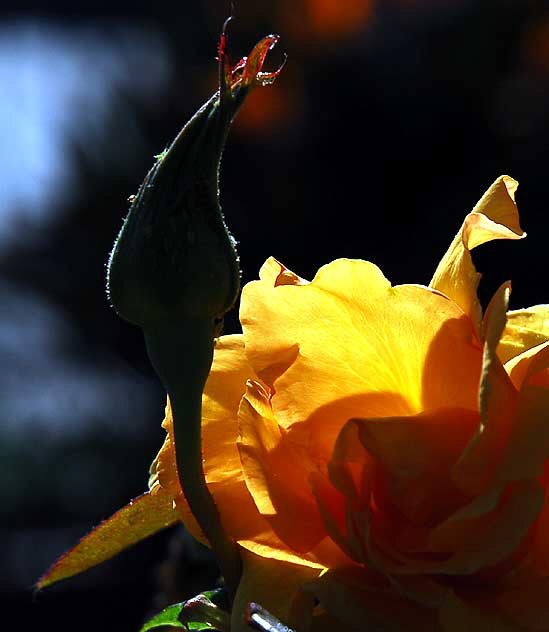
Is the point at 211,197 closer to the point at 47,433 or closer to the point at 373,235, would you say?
the point at 373,235

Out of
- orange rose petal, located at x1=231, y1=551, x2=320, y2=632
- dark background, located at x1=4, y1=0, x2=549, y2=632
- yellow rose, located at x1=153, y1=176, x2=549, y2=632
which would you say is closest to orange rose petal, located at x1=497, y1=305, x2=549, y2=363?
yellow rose, located at x1=153, y1=176, x2=549, y2=632

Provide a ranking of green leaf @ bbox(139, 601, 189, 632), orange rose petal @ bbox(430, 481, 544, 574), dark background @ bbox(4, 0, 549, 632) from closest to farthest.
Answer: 1. orange rose petal @ bbox(430, 481, 544, 574)
2. green leaf @ bbox(139, 601, 189, 632)
3. dark background @ bbox(4, 0, 549, 632)

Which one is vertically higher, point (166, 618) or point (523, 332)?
point (523, 332)

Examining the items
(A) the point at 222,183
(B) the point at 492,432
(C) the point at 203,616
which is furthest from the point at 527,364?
(A) the point at 222,183

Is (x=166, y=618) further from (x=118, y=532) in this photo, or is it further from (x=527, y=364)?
(x=527, y=364)

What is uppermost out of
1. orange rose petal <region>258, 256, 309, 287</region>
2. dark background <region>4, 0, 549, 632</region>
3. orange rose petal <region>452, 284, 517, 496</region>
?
orange rose petal <region>258, 256, 309, 287</region>

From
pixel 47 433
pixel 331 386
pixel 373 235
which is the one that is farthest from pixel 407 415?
pixel 47 433

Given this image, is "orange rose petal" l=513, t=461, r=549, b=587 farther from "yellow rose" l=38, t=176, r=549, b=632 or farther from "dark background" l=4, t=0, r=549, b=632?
"dark background" l=4, t=0, r=549, b=632
